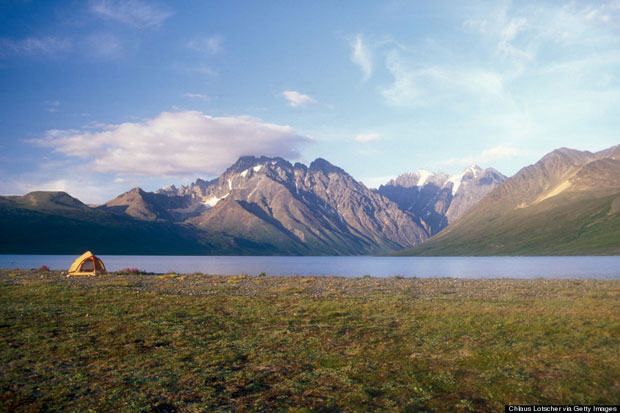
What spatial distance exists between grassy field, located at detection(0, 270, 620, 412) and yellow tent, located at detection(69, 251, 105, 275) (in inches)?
1204

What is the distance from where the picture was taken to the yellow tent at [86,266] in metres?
59.9

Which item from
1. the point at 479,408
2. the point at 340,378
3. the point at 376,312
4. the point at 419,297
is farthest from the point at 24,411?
the point at 419,297

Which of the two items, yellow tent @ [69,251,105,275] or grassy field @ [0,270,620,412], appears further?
yellow tent @ [69,251,105,275]

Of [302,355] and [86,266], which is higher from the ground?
[86,266]

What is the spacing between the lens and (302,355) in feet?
61.1

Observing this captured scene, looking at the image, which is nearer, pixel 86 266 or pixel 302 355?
pixel 302 355

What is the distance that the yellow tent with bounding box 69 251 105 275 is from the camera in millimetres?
59912

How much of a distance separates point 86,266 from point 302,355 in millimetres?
55999

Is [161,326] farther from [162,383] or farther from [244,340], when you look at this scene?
[162,383]

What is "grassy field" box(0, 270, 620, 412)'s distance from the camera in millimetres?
13602

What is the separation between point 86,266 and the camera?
63.3 m

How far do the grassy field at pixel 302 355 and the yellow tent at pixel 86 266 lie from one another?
100 feet

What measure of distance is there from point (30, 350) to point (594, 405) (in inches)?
860

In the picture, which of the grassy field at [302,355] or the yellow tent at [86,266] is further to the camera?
the yellow tent at [86,266]
